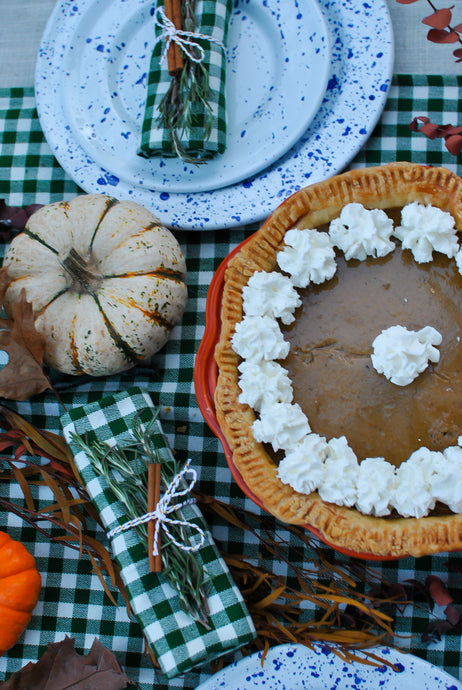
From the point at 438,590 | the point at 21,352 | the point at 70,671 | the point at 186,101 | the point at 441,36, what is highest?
the point at 441,36

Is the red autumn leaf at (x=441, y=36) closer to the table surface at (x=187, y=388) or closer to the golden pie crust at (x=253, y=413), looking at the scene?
the golden pie crust at (x=253, y=413)

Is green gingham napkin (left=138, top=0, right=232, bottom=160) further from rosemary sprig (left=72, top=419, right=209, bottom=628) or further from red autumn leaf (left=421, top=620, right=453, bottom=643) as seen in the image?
red autumn leaf (left=421, top=620, right=453, bottom=643)

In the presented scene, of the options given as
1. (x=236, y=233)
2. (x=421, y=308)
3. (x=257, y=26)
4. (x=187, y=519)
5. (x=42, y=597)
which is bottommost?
(x=42, y=597)

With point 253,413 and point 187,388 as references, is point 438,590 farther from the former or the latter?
point 187,388

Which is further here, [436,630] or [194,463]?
[194,463]

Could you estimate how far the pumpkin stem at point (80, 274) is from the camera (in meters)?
1.77

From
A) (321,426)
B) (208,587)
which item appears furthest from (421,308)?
(208,587)

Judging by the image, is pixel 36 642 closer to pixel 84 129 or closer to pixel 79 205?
pixel 79 205

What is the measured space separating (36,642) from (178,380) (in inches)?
39.5

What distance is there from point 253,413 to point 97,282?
24.9 inches

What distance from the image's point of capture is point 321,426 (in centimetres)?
171

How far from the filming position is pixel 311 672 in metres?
1.89

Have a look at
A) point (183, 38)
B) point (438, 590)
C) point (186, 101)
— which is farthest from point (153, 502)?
point (183, 38)

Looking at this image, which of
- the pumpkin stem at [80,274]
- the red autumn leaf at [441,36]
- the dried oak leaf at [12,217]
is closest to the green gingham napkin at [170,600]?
the pumpkin stem at [80,274]
